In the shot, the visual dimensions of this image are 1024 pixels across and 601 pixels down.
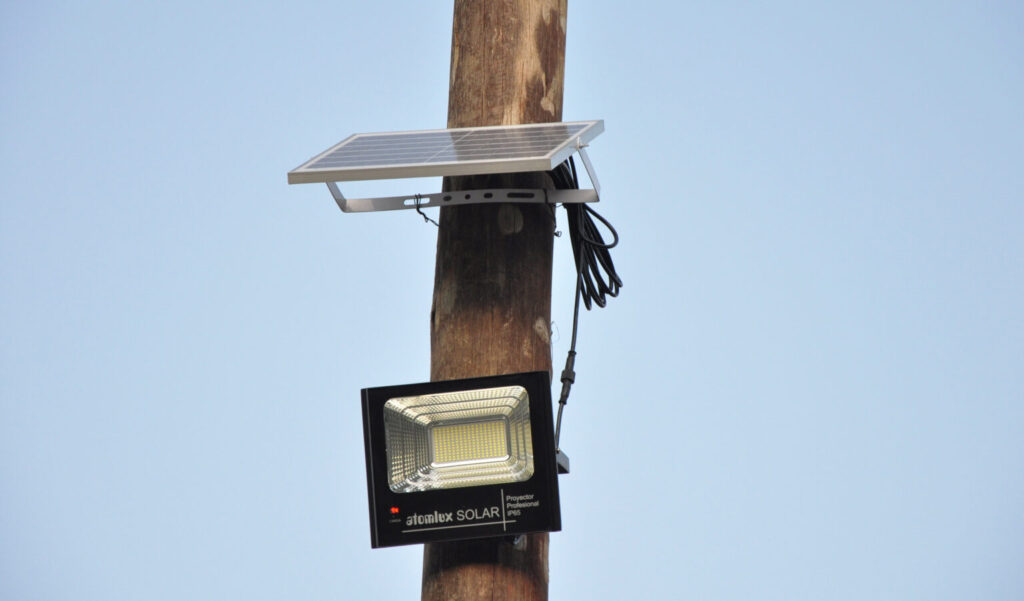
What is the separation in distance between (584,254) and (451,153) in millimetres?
582

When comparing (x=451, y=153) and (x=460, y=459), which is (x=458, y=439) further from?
(x=451, y=153)

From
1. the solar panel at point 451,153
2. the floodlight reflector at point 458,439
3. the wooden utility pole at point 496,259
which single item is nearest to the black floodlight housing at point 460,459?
the floodlight reflector at point 458,439

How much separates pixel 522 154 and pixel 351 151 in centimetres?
50

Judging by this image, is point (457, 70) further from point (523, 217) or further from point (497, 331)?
point (497, 331)

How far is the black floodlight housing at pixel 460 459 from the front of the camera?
2.25 metres

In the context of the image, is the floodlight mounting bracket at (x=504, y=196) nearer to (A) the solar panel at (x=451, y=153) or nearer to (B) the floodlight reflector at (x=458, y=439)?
(A) the solar panel at (x=451, y=153)

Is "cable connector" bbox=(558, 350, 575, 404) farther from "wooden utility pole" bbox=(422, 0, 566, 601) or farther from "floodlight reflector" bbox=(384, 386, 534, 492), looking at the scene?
"floodlight reflector" bbox=(384, 386, 534, 492)

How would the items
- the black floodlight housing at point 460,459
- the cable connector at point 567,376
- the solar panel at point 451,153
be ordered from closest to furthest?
1. the solar panel at point 451,153
2. the black floodlight housing at point 460,459
3. the cable connector at point 567,376

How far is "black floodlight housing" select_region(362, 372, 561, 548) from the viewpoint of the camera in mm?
2250

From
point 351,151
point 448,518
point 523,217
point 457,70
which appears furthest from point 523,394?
A: point 457,70

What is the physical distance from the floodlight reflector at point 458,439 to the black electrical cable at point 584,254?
0.24 metres

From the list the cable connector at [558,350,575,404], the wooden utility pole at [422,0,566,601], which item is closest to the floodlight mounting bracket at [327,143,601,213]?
the wooden utility pole at [422,0,566,601]

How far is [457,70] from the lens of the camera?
8.98 ft

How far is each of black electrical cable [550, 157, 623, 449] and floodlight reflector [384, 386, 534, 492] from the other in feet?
0.78
